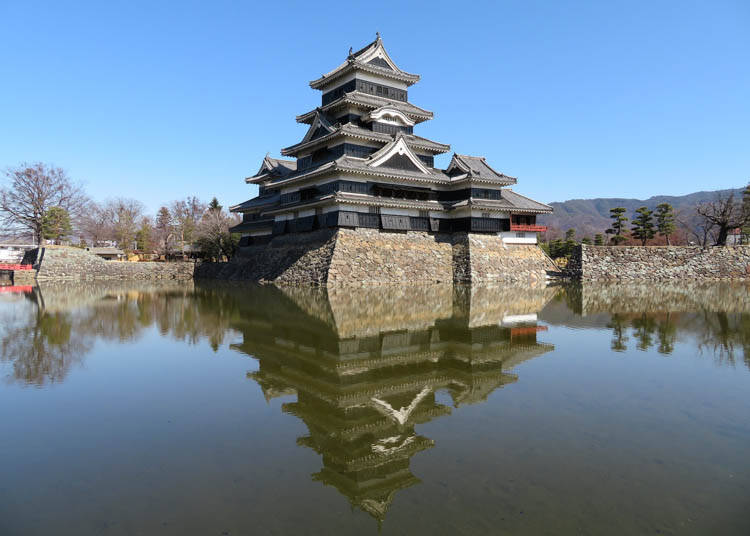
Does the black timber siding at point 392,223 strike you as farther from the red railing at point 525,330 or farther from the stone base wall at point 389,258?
the red railing at point 525,330

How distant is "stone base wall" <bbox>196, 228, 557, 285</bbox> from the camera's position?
2855cm

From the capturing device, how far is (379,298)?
2064cm

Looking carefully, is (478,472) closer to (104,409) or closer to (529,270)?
(104,409)

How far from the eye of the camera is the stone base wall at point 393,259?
28.5 metres

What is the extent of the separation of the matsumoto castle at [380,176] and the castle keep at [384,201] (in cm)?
8

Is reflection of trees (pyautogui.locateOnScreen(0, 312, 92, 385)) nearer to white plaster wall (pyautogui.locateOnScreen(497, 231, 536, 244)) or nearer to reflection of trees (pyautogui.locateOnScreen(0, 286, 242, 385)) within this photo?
reflection of trees (pyautogui.locateOnScreen(0, 286, 242, 385))

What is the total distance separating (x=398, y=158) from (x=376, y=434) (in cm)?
2859

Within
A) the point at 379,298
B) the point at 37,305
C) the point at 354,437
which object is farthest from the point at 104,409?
the point at 37,305

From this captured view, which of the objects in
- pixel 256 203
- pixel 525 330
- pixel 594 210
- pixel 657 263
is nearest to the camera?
pixel 525 330

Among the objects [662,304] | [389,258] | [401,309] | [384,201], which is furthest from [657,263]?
[401,309]

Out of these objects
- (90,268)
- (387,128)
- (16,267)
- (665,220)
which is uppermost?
(387,128)

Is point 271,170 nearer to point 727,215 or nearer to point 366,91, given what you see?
point 366,91

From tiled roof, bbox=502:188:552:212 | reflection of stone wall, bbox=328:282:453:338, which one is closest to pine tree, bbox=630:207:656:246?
tiled roof, bbox=502:188:552:212

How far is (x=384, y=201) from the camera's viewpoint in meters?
30.8
